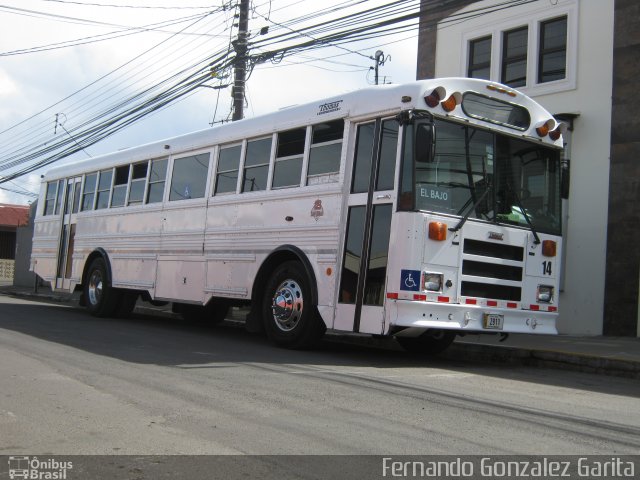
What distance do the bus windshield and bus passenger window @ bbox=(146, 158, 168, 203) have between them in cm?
601

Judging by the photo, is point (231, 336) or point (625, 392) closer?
point (625, 392)

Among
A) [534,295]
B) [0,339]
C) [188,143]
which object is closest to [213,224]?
[188,143]

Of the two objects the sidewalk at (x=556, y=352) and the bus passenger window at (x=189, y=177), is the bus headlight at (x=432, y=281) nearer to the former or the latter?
the sidewalk at (x=556, y=352)

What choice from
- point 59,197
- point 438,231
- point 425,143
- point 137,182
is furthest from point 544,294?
point 59,197

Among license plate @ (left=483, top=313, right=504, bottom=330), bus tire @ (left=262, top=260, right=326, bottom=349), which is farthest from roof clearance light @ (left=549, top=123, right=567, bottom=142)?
bus tire @ (left=262, top=260, right=326, bottom=349)

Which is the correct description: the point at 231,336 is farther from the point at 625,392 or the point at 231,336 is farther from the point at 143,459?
the point at 143,459

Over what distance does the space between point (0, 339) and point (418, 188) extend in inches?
243

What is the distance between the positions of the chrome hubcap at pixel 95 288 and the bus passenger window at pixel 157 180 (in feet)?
7.75

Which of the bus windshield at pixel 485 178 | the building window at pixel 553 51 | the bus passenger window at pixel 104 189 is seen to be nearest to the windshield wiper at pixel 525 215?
the bus windshield at pixel 485 178

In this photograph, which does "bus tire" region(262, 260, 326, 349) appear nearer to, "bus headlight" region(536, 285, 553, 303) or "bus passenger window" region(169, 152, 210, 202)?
"bus passenger window" region(169, 152, 210, 202)

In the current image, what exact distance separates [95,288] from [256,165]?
5764mm

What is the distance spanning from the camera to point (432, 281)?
26.2 ft

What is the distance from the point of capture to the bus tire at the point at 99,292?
1385 cm

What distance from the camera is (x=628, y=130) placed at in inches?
517
